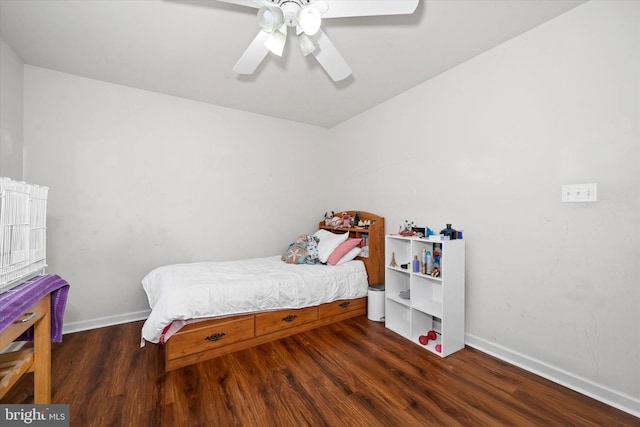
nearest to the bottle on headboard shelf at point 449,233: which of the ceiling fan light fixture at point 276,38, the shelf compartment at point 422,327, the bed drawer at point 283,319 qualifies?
the shelf compartment at point 422,327

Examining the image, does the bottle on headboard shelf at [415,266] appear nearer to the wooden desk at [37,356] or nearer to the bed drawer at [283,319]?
the bed drawer at [283,319]

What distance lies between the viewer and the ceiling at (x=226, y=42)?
1.76 m

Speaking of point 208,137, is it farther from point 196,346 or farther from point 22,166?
point 196,346

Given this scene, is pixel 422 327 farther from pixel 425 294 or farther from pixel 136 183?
pixel 136 183

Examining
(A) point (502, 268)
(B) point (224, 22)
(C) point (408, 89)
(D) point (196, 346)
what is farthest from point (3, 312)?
(C) point (408, 89)

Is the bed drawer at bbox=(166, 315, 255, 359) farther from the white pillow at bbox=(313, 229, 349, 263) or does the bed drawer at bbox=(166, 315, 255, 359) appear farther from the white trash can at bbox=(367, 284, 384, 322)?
the white trash can at bbox=(367, 284, 384, 322)

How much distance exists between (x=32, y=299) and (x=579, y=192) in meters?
3.01

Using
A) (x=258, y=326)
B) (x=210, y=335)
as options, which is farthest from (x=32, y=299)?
(x=258, y=326)

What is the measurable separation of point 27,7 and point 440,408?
3633 millimetres

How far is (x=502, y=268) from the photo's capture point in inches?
83.1

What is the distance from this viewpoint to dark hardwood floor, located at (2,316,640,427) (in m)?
1.49

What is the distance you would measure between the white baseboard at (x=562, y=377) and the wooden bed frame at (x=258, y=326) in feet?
3.76

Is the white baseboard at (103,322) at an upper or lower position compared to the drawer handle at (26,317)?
lower

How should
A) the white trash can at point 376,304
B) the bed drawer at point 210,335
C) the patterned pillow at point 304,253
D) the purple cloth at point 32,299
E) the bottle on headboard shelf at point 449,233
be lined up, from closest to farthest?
the purple cloth at point 32,299
the bed drawer at point 210,335
the bottle on headboard shelf at point 449,233
the white trash can at point 376,304
the patterned pillow at point 304,253
